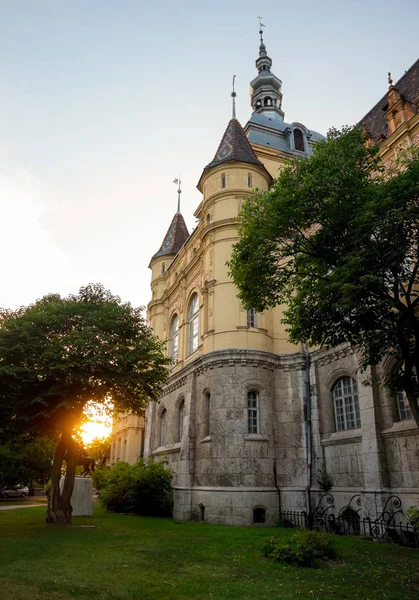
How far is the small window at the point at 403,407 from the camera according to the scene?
16.8 m

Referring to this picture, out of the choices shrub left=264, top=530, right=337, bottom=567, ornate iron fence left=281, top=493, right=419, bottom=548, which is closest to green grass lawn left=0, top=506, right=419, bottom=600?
shrub left=264, top=530, right=337, bottom=567

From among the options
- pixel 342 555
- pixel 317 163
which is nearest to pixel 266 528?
pixel 342 555

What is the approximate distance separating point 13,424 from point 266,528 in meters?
A: 11.7

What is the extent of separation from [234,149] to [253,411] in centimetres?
1595

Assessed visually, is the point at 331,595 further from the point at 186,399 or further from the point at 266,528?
the point at 186,399

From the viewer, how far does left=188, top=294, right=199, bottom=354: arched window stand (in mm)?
29314

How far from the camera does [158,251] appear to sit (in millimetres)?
43406

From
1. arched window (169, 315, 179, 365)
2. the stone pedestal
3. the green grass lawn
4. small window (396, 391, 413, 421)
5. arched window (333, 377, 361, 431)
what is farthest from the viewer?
arched window (169, 315, 179, 365)

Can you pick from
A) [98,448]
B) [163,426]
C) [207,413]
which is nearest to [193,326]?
[207,413]

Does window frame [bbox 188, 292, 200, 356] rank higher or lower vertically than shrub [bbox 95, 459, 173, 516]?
higher

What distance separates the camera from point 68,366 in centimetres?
1730

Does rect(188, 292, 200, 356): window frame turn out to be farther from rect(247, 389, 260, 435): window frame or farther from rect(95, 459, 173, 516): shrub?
rect(95, 459, 173, 516): shrub

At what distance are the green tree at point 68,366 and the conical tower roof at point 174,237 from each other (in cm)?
2189

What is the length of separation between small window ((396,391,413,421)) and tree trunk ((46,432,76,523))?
14.0 meters
